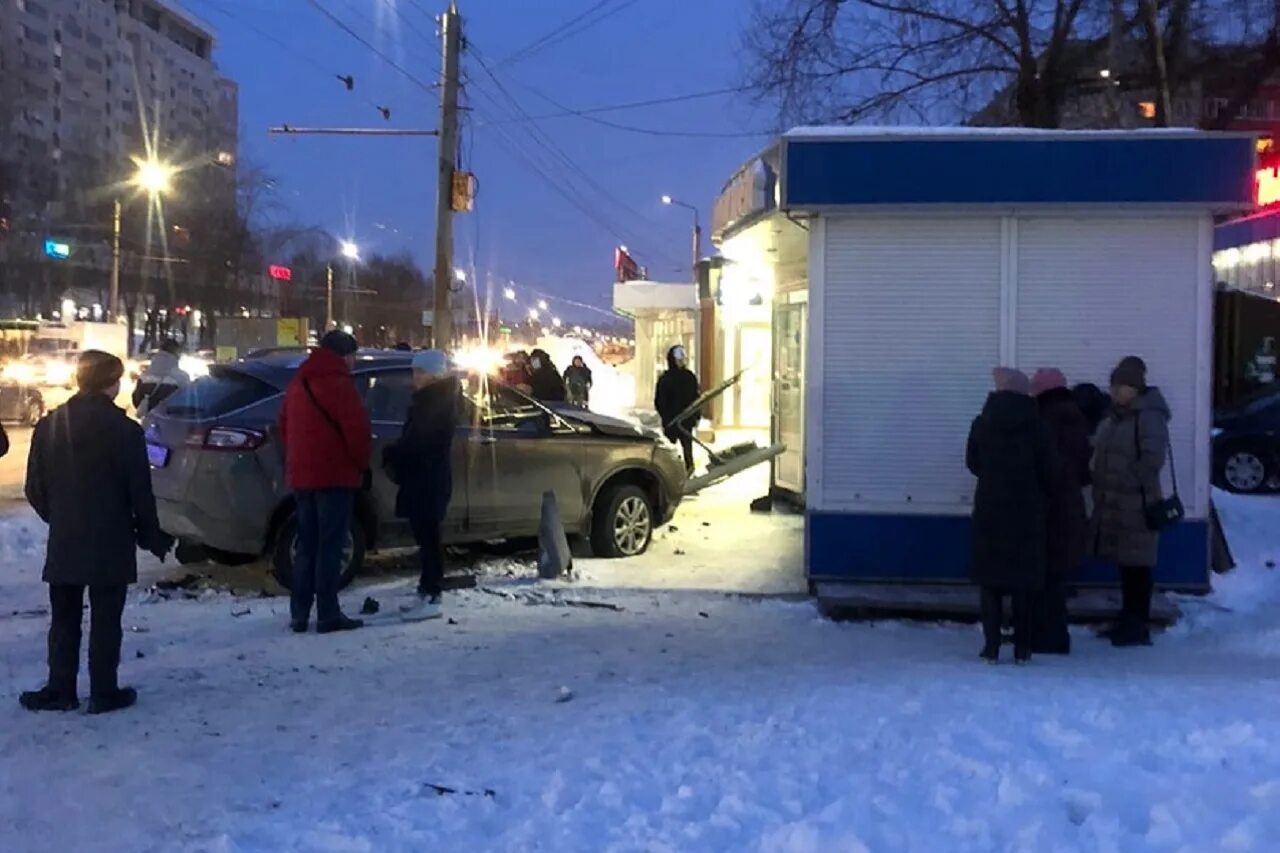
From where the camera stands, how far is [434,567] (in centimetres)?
874

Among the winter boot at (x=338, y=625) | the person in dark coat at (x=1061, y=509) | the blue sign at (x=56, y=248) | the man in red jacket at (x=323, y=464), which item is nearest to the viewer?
the person in dark coat at (x=1061, y=509)

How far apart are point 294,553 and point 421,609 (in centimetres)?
104

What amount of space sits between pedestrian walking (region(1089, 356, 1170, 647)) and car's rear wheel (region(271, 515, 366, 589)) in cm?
472

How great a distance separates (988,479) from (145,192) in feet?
202

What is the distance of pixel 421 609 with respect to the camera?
8438 mm

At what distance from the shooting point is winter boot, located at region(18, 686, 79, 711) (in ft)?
20.2

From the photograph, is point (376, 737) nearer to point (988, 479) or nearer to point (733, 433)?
point (988, 479)

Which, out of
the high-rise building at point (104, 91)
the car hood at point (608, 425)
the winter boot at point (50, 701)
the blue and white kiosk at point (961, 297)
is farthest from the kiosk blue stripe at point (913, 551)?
the high-rise building at point (104, 91)

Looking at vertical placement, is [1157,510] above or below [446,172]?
below

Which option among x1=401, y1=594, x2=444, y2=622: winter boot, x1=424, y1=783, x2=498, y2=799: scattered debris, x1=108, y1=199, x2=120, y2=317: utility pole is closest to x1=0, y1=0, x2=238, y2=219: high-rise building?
x1=108, y1=199, x2=120, y2=317: utility pole

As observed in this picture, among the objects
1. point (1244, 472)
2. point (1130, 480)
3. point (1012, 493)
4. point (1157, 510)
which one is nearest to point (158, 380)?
A: point (1012, 493)

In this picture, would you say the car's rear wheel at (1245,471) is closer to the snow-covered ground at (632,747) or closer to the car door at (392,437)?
the snow-covered ground at (632,747)

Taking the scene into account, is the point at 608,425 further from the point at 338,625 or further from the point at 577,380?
the point at 577,380

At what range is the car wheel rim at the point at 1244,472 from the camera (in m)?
15.8
